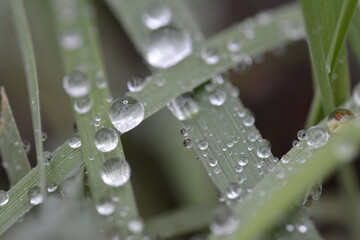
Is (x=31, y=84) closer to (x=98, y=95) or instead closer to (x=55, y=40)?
(x=98, y=95)

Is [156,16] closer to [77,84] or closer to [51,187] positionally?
[77,84]

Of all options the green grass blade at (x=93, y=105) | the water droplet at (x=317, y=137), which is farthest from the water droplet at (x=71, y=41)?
the water droplet at (x=317, y=137)

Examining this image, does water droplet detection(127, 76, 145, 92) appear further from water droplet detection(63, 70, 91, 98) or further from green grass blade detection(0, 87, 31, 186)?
green grass blade detection(0, 87, 31, 186)

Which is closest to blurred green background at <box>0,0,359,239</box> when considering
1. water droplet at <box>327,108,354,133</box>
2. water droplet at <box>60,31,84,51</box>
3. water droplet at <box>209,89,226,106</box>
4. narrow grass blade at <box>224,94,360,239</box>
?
water droplet at <box>60,31,84,51</box>

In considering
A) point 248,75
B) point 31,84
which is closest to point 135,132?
point 248,75

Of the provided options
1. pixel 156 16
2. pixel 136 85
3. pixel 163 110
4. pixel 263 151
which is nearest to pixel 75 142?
pixel 136 85
